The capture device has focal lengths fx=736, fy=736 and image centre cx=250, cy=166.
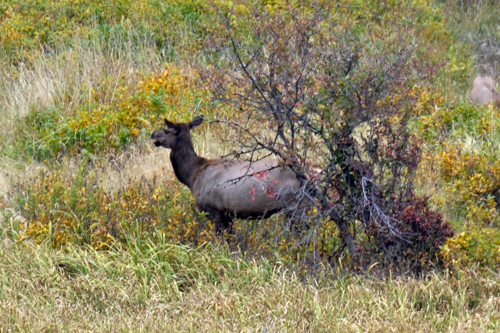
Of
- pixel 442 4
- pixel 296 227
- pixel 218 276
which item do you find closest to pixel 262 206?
pixel 296 227

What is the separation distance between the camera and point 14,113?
1197 centimetres

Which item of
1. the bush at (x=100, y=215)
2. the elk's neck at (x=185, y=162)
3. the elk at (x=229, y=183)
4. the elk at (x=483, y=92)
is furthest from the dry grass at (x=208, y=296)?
the elk at (x=483, y=92)

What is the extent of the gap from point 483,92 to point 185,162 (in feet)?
20.9

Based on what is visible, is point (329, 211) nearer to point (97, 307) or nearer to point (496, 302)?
point (496, 302)

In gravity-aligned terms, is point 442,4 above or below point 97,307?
above

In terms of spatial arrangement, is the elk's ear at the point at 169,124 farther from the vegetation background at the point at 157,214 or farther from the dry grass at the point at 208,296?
the dry grass at the point at 208,296

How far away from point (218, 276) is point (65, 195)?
2311mm

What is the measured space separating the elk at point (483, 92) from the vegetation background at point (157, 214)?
0.37 m

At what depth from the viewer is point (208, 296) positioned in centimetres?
664

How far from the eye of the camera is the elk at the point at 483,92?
12383 mm

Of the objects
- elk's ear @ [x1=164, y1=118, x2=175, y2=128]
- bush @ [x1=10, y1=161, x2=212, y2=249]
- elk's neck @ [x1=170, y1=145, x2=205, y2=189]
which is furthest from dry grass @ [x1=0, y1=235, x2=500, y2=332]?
elk's ear @ [x1=164, y1=118, x2=175, y2=128]

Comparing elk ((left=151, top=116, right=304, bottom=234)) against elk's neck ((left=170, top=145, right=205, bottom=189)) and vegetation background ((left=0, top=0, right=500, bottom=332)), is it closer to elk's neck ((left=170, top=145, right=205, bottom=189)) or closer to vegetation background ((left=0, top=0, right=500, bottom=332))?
elk's neck ((left=170, top=145, right=205, bottom=189))

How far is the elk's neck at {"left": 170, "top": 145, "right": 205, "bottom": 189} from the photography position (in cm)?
852

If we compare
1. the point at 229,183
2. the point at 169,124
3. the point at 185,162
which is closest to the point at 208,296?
the point at 229,183
